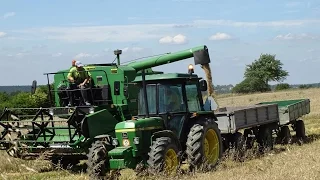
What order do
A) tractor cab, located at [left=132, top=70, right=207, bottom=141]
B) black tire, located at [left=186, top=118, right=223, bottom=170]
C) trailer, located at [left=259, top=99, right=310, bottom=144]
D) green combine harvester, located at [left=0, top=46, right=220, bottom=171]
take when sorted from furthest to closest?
trailer, located at [left=259, top=99, right=310, bottom=144], green combine harvester, located at [left=0, top=46, right=220, bottom=171], tractor cab, located at [left=132, top=70, right=207, bottom=141], black tire, located at [left=186, top=118, right=223, bottom=170]

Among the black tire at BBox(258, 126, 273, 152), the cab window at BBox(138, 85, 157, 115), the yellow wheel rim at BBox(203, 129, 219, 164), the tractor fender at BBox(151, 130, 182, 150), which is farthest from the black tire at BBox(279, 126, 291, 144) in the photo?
the tractor fender at BBox(151, 130, 182, 150)

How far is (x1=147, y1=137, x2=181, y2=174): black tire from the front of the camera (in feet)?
31.6

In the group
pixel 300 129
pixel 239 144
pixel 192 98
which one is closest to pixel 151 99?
pixel 192 98

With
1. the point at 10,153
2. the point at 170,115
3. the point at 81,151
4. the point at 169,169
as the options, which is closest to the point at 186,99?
the point at 170,115

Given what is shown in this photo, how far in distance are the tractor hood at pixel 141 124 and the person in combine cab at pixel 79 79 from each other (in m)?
3.44

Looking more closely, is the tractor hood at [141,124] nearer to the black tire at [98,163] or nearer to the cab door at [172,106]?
the cab door at [172,106]

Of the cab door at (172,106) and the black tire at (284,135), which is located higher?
the cab door at (172,106)

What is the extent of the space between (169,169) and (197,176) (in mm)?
559

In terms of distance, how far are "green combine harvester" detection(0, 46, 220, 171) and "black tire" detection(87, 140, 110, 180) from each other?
36 mm

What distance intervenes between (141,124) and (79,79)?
4.23 meters

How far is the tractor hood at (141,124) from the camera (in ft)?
33.4

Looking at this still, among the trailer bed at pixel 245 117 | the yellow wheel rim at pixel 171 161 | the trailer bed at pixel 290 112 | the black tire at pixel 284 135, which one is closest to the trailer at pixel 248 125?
the trailer bed at pixel 245 117

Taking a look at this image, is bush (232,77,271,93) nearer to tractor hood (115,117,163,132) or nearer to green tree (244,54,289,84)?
green tree (244,54,289,84)

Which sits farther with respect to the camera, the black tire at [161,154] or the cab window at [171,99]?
the cab window at [171,99]
